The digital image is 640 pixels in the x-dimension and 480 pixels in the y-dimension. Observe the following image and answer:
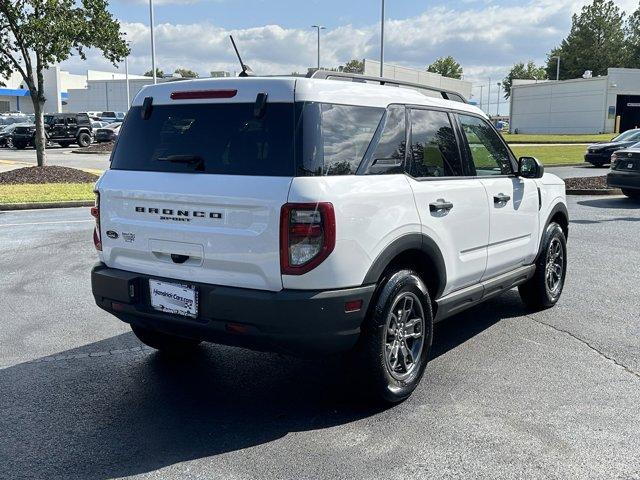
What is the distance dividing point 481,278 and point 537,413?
4.17 ft

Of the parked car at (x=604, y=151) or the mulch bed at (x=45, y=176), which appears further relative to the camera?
the parked car at (x=604, y=151)

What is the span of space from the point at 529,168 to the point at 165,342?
10.9 ft

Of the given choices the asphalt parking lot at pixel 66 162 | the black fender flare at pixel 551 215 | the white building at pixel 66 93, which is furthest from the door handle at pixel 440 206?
the white building at pixel 66 93

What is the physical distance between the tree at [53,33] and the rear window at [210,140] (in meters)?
15.1

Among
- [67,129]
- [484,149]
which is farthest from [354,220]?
[67,129]

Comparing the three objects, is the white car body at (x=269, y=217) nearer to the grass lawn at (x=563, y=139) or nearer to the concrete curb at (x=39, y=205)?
the concrete curb at (x=39, y=205)

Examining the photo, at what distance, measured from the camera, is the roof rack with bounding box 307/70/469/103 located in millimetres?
4012

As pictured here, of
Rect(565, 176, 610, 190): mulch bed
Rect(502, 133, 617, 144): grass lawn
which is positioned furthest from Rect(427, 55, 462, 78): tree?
Rect(565, 176, 610, 190): mulch bed

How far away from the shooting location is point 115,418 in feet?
12.8

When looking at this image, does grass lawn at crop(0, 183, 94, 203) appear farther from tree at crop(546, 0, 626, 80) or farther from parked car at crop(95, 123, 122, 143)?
tree at crop(546, 0, 626, 80)

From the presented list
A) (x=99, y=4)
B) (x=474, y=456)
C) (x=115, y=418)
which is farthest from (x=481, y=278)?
(x=99, y=4)

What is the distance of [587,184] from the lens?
17078 mm

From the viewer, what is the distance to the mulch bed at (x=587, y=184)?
16547mm

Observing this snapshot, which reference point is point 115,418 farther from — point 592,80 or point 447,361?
point 592,80
